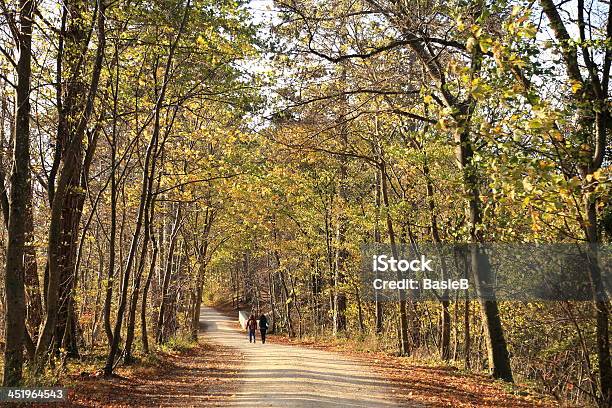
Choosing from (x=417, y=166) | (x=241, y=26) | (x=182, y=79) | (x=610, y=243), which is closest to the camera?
(x=610, y=243)

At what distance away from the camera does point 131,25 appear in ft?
36.5

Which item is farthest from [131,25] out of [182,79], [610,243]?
[610,243]

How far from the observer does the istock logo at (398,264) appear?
18.3 meters

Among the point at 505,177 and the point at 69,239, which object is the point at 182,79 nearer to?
the point at 69,239

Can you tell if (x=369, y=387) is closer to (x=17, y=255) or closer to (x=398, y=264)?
(x=17, y=255)

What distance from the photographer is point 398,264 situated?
64.3 feet

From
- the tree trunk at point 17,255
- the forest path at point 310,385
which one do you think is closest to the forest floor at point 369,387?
the forest path at point 310,385

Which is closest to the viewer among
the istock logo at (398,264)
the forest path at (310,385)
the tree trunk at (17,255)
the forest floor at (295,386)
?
the tree trunk at (17,255)

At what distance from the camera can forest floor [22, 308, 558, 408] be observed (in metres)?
9.09

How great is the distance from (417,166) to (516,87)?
9338 millimetres
